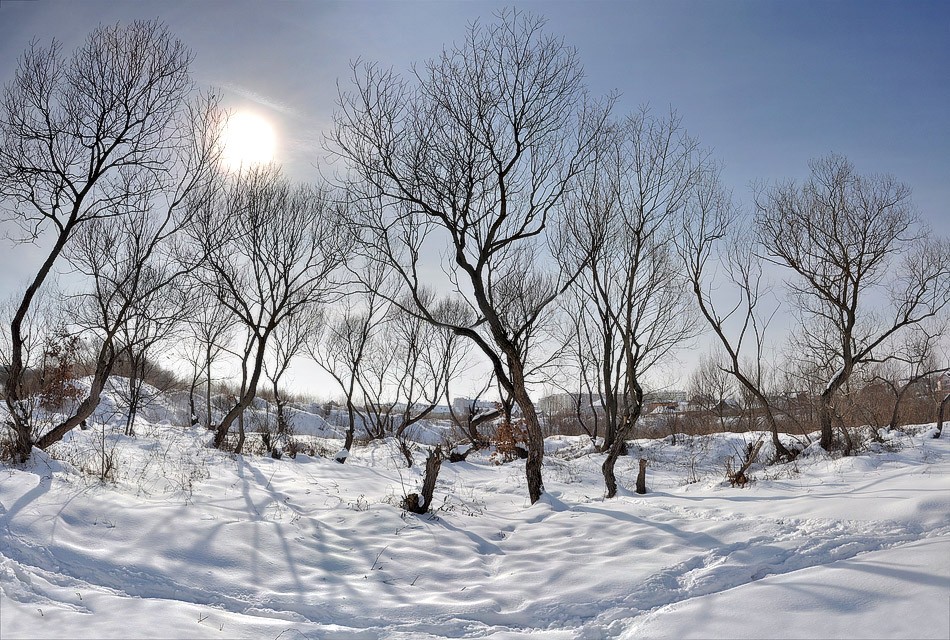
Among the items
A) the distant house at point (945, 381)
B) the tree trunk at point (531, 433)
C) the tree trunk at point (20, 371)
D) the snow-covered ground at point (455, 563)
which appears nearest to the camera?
the snow-covered ground at point (455, 563)

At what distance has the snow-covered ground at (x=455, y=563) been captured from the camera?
3234 mm

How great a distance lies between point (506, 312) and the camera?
702 inches

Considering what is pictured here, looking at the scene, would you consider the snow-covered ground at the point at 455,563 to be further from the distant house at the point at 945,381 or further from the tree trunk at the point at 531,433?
the distant house at the point at 945,381

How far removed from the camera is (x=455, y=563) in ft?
16.6

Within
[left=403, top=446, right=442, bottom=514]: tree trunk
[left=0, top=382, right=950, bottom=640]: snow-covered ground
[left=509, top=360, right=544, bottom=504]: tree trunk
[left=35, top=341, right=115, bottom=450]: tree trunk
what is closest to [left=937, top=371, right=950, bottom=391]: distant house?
[left=0, top=382, right=950, bottom=640]: snow-covered ground

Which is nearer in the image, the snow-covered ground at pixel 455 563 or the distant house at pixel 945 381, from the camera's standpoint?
the snow-covered ground at pixel 455 563

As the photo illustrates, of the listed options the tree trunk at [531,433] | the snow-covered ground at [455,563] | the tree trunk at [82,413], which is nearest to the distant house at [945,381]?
the snow-covered ground at [455,563]

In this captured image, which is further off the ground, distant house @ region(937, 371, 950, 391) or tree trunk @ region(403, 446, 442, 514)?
distant house @ region(937, 371, 950, 391)

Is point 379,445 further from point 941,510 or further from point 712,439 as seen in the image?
point 941,510

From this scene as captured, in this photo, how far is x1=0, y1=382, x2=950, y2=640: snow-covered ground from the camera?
127 inches

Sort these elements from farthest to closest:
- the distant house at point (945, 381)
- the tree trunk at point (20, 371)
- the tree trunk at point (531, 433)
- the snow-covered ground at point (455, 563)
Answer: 1. the distant house at point (945, 381)
2. the tree trunk at point (531, 433)
3. the tree trunk at point (20, 371)
4. the snow-covered ground at point (455, 563)

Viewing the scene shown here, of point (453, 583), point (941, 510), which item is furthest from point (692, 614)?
point (941, 510)

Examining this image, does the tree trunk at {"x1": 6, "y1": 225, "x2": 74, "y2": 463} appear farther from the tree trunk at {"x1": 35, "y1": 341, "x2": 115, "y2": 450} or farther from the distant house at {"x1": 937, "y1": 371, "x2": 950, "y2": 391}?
the distant house at {"x1": 937, "y1": 371, "x2": 950, "y2": 391}

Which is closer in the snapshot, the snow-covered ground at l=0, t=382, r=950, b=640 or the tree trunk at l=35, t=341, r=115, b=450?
the snow-covered ground at l=0, t=382, r=950, b=640
